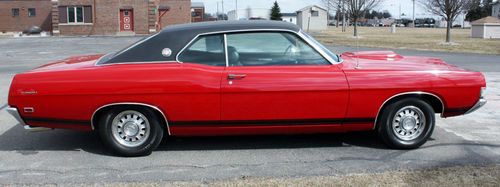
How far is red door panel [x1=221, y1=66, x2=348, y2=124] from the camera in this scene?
202 inches

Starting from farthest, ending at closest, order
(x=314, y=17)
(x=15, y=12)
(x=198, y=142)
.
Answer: (x=314, y=17) < (x=15, y=12) < (x=198, y=142)

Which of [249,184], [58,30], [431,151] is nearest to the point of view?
[249,184]

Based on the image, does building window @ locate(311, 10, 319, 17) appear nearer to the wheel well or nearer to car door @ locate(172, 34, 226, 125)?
car door @ locate(172, 34, 226, 125)

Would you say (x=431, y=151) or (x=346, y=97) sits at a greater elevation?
(x=346, y=97)

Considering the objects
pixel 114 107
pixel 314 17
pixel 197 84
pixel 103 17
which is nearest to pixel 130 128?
pixel 114 107

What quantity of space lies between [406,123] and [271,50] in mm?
1633

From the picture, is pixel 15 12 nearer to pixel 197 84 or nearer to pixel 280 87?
pixel 197 84

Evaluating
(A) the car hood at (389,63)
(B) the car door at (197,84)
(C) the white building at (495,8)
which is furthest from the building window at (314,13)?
(B) the car door at (197,84)

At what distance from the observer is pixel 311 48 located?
540cm

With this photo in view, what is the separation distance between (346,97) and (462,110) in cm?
136

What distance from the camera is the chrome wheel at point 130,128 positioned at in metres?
5.26

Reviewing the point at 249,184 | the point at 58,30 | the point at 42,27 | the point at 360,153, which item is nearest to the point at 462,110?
the point at 360,153

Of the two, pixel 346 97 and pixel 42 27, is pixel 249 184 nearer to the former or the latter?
pixel 346 97

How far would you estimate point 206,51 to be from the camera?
5.38m
